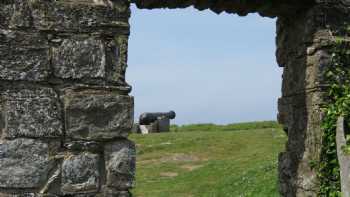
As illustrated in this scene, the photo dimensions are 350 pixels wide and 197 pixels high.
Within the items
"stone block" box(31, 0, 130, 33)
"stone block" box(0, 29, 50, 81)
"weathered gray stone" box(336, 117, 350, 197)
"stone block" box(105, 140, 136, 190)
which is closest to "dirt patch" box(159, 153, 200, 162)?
"weathered gray stone" box(336, 117, 350, 197)

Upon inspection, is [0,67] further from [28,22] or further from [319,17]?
[319,17]

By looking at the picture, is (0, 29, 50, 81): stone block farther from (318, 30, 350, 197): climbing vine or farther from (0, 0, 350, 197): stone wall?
(318, 30, 350, 197): climbing vine

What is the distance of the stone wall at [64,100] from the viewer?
3.78m

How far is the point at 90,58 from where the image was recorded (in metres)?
3.96

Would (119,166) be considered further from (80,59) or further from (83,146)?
(80,59)

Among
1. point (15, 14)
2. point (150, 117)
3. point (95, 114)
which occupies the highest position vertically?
point (15, 14)

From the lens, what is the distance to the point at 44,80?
385 cm

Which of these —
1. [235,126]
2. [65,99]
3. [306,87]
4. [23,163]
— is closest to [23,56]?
[65,99]

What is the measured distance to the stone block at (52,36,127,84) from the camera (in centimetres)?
389

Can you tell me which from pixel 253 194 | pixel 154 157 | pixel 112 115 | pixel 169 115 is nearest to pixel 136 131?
pixel 169 115

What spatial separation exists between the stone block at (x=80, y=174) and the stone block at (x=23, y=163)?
0.48ft

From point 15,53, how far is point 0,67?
0.47 feet

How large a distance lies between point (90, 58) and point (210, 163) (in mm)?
11487

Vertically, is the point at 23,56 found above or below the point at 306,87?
above
